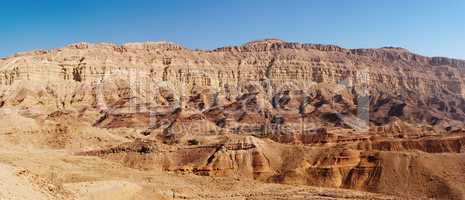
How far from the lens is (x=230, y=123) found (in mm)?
120312

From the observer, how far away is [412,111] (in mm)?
139375

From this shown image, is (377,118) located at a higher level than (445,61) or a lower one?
lower

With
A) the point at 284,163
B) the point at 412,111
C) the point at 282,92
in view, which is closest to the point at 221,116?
the point at 282,92

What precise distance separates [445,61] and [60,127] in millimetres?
148727

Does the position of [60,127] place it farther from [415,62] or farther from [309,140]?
[415,62]

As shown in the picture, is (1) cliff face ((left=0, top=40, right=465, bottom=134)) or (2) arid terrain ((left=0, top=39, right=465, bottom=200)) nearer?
(2) arid terrain ((left=0, top=39, right=465, bottom=200))

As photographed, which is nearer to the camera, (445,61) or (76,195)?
(76,195)

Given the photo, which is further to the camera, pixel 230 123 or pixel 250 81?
pixel 250 81

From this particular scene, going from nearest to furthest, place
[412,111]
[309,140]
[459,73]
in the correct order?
[309,140]
[412,111]
[459,73]

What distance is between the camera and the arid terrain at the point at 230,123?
51.9 meters

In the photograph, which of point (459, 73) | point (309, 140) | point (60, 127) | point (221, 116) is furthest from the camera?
point (459, 73)

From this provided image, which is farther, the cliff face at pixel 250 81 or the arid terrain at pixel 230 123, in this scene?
the cliff face at pixel 250 81

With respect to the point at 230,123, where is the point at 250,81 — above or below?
above

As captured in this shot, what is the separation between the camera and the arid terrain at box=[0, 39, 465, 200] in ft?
170
